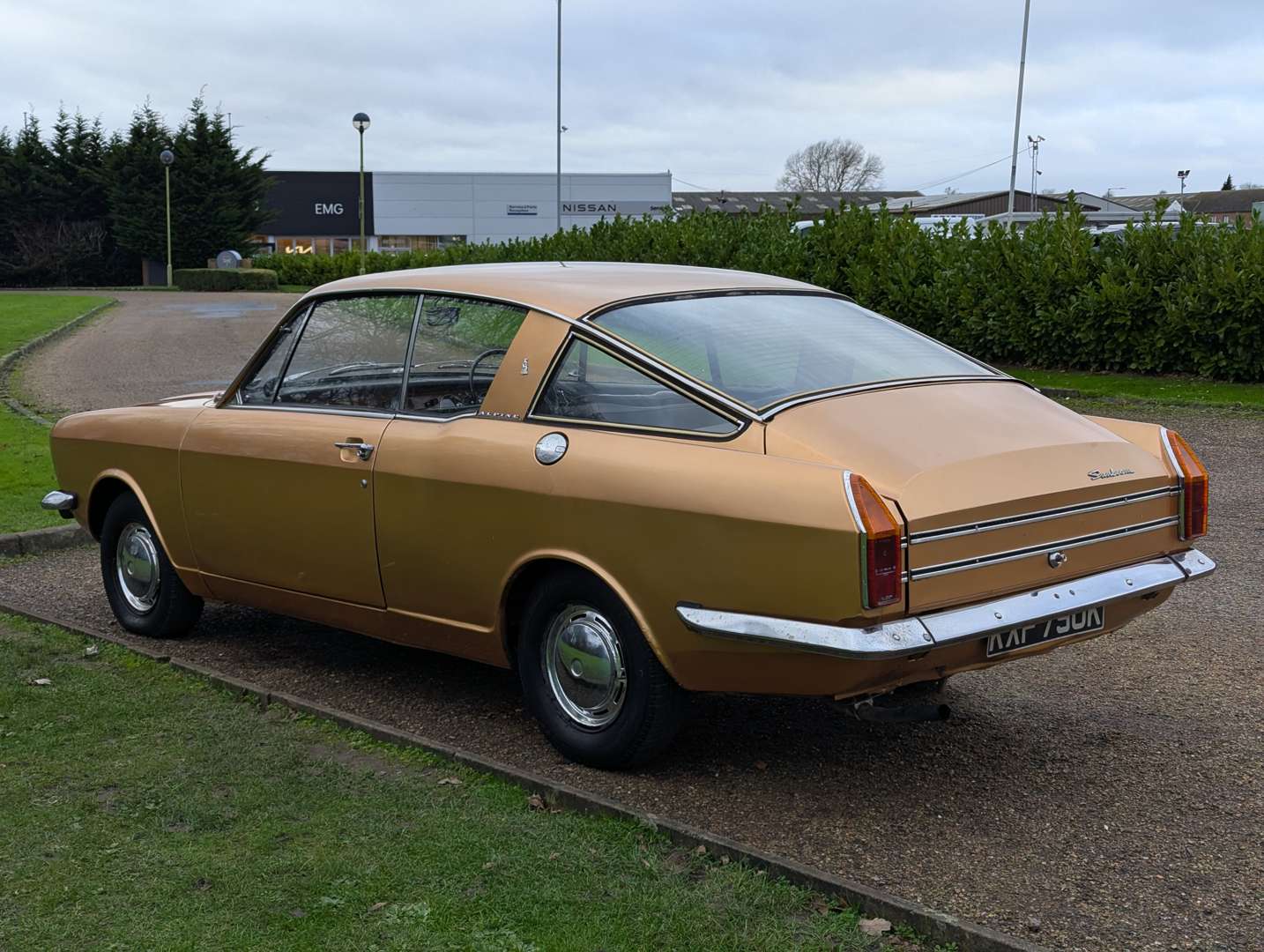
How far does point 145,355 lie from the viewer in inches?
852

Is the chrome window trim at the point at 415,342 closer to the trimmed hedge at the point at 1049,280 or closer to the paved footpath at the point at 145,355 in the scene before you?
the paved footpath at the point at 145,355

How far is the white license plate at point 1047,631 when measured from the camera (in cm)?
408

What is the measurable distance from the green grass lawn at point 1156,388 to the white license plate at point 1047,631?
1062cm

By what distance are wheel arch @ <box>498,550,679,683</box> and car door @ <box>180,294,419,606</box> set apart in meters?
0.64

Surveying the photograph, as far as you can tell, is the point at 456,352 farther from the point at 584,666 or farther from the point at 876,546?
the point at 876,546

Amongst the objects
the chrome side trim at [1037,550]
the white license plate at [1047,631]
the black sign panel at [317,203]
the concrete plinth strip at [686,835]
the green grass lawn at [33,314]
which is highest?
the black sign panel at [317,203]

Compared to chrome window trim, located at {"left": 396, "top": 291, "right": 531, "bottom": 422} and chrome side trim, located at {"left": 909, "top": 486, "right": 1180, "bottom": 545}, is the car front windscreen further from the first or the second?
chrome side trim, located at {"left": 909, "top": 486, "right": 1180, "bottom": 545}

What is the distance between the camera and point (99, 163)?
57.7 m

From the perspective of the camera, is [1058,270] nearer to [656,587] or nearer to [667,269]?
[667,269]

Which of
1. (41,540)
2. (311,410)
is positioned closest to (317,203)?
(41,540)

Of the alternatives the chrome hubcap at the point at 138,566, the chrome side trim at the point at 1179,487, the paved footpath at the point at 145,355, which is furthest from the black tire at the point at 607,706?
the paved footpath at the point at 145,355

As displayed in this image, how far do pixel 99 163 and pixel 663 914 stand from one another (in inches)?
2370

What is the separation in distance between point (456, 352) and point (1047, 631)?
2316 millimetres

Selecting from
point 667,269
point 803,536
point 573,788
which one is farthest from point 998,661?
point 667,269
